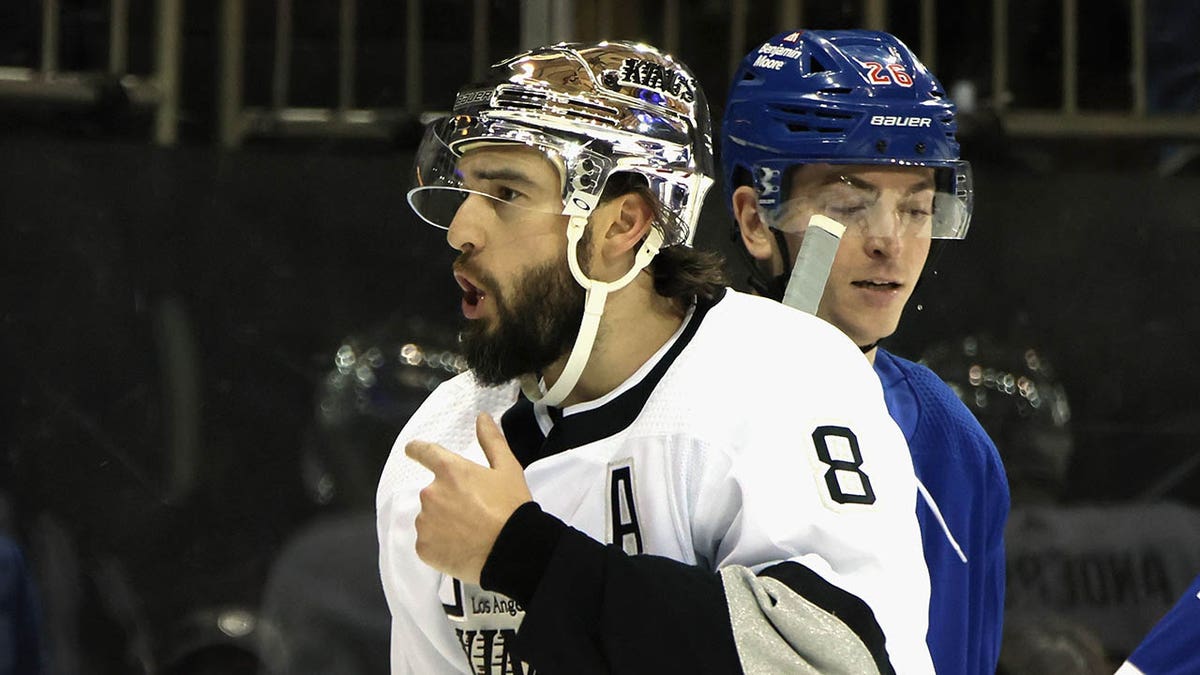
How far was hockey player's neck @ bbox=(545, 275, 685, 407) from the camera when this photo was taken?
5.70ft

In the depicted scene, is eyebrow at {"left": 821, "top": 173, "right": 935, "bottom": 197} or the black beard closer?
the black beard

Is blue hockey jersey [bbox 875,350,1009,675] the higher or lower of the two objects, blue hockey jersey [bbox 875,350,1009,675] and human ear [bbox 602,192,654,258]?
the lower

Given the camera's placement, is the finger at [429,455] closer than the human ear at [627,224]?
Yes

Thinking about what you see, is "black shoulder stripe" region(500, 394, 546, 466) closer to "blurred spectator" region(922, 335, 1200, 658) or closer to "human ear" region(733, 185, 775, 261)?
"human ear" region(733, 185, 775, 261)

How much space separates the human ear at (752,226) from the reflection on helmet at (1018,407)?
1014 mm

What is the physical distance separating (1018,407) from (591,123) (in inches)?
64.4

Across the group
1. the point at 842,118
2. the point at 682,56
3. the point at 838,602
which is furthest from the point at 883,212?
the point at 682,56

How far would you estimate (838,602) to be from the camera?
4.77 feet

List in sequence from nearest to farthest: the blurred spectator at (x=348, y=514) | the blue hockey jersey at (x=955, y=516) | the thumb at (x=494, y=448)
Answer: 1. the thumb at (x=494, y=448)
2. the blue hockey jersey at (x=955, y=516)
3. the blurred spectator at (x=348, y=514)

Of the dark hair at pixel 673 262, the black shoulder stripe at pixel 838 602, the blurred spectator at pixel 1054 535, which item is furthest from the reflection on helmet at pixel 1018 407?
the black shoulder stripe at pixel 838 602

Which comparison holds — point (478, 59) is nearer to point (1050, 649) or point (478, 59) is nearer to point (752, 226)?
point (752, 226)

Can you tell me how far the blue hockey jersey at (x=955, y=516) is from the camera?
204 cm

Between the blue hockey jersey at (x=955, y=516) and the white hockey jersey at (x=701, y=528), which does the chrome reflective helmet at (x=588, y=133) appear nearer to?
the white hockey jersey at (x=701, y=528)

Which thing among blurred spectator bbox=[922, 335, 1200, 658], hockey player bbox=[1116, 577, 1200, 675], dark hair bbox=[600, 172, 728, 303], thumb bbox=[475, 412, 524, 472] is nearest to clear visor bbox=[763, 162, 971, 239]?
dark hair bbox=[600, 172, 728, 303]
